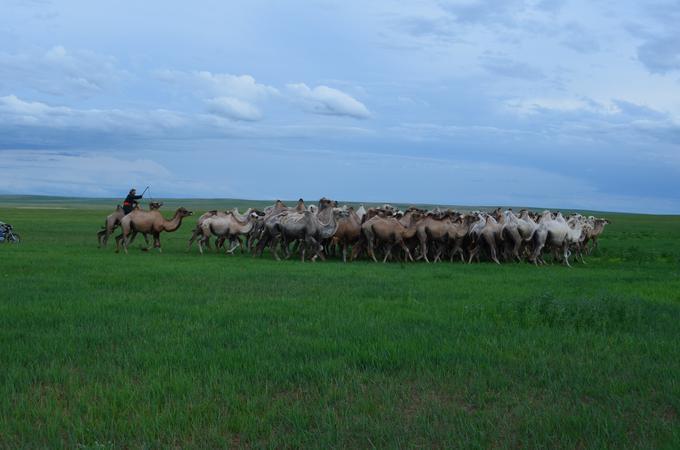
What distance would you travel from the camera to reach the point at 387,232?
74.4 ft

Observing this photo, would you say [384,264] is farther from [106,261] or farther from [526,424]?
[526,424]

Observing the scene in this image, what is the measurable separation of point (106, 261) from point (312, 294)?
27.8 feet

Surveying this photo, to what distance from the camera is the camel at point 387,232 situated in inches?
894

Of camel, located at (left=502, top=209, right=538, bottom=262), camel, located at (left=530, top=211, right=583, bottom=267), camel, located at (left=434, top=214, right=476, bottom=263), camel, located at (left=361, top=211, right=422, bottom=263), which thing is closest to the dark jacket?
camel, located at (left=361, top=211, right=422, bottom=263)

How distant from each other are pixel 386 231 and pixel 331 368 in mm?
15183

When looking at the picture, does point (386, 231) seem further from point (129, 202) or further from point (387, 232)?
point (129, 202)

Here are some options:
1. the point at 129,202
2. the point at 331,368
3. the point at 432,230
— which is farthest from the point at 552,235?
the point at 331,368

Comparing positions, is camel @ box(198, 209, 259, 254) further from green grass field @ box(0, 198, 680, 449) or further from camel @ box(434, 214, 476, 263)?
green grass field @ box(0, 198, 680, 449)

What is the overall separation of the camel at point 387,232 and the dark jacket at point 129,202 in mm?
8673

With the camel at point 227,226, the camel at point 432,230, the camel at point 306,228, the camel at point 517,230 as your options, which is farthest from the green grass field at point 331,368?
the camel at point 227,226

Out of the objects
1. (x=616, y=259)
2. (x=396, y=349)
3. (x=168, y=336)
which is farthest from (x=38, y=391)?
(x=616, y=259)

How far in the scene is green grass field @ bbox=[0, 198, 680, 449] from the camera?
5.87m

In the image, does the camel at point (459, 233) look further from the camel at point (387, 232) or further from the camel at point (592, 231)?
the camel at point (592, 231)

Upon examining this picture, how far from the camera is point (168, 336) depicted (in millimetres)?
9211
